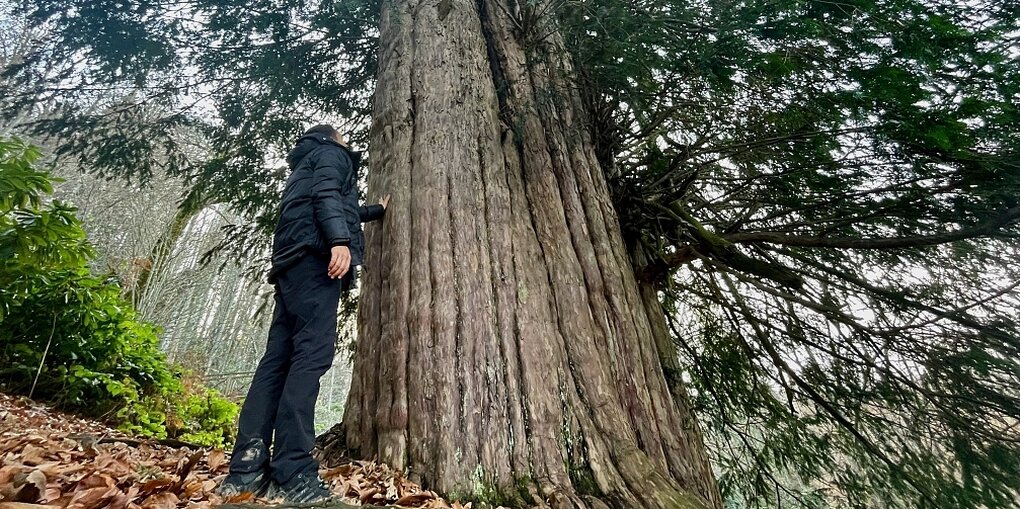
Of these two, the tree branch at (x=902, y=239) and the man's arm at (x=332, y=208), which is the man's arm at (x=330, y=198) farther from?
the tree branch at (x=902, y=239)

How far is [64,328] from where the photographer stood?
14.7 ft

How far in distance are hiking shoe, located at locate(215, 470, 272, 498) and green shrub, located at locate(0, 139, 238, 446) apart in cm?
258

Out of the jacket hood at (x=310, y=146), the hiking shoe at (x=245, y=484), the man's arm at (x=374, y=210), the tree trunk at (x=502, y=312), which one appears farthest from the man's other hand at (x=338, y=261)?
the hiking shoe at (x=245, y=484)

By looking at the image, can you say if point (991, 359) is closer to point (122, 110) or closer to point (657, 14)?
point (657, 14)

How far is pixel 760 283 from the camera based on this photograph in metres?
4.05

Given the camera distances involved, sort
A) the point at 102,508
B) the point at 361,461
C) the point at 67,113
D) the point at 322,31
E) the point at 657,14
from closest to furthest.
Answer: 1. the point at 102,508
2. the point at 361,461
3. the point at 657,14
4. the point at 67,113
5. the point at 322,31

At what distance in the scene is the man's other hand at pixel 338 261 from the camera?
221 centimetres

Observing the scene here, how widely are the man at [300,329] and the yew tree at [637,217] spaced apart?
322 millimetres

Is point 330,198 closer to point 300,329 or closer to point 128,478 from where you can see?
point 300,329

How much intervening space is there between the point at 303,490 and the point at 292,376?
43 centimetres

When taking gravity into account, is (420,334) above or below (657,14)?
below

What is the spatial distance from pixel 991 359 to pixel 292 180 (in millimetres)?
4101

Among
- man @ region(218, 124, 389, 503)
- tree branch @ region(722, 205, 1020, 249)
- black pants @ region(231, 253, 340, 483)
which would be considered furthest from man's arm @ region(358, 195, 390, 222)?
tree branch @ region(722, 205, 1020, 249)

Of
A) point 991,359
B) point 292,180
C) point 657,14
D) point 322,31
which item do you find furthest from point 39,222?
point 991,359
